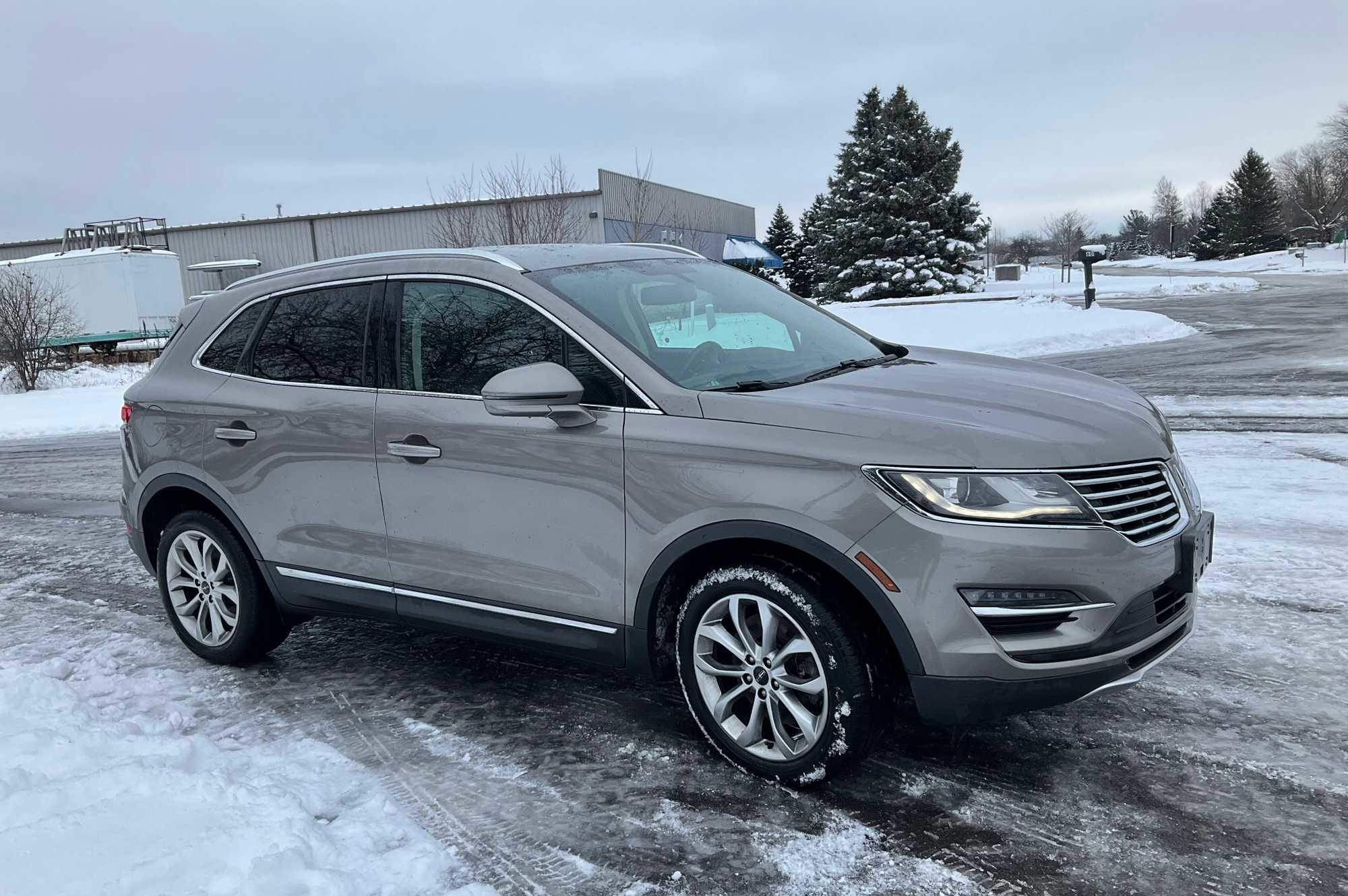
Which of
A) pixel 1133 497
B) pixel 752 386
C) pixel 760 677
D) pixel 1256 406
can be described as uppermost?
pixel 752 386

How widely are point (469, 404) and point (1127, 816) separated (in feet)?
8.64

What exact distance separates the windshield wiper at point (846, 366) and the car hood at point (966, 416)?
57 millimetres

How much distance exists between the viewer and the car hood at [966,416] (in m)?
3.01

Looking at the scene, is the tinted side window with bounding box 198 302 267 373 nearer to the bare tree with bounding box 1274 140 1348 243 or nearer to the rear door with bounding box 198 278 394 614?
the rear door with bounding box 198 278 394 614

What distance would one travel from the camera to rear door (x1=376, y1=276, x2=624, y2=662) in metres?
3.59

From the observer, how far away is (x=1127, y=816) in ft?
10.2

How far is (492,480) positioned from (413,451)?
0.41 m

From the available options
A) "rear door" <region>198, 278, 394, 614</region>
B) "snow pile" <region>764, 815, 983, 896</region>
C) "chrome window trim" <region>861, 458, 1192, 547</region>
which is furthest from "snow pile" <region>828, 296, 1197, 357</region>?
"snow pile" <region>764, 815, 983, 896</region>

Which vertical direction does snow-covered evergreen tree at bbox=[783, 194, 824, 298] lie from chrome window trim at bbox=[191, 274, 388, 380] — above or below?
above

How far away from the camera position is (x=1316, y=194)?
3396 inches

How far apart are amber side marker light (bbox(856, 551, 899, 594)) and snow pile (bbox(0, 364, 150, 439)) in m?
10.5

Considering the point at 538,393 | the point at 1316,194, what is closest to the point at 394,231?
the point at 538,393

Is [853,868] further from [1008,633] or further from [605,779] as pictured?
[605,779]

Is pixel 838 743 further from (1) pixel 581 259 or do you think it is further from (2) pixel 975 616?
(1) pixel 581 259
